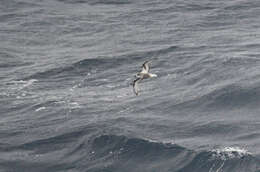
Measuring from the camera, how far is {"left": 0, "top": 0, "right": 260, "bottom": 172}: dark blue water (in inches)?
2446

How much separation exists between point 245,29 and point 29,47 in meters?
26.0

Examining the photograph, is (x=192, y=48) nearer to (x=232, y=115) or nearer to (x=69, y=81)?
(x=69, y=81)

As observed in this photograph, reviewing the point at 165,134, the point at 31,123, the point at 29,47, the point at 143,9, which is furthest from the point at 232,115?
the point at 143,9

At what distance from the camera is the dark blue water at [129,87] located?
204ft

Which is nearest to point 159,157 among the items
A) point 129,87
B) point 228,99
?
point 228,99

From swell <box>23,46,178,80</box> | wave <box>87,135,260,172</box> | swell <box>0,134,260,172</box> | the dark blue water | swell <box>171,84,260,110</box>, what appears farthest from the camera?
swell <box>23,46,178,80</box>

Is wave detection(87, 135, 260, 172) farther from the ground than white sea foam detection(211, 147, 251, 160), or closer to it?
closer to it

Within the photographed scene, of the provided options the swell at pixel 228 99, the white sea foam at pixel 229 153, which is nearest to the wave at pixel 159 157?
the white sea foam at pixel 229 153

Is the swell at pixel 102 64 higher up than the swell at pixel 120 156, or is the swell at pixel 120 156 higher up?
the swell at pixel 102 64

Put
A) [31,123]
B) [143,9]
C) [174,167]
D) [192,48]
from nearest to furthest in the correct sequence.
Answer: [174,167] → [31,123] → [192,48] → [143,9]

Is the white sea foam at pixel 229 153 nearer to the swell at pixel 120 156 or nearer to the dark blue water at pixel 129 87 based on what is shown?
the swell at pixel 120 156

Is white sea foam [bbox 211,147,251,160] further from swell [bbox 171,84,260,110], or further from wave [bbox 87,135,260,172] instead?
swell [bbox 171,84,260,110]

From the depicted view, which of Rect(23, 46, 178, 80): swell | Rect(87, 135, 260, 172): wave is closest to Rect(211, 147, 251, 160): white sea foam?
Rect(87, 135, 260, 172): wave

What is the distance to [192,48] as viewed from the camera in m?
87.5
